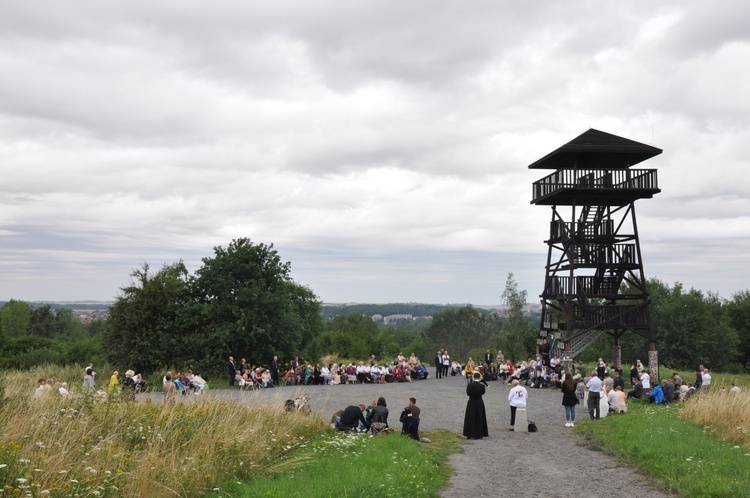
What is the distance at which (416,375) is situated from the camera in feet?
116

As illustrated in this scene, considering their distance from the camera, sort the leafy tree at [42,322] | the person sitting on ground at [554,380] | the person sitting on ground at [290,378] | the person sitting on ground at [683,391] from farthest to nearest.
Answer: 1. the leafy tree at [42,322]
2. the person sitting on ground at [290,378]
3. the person sitting on ground at [554,380]
4. the person sitting on ground at [683,391]

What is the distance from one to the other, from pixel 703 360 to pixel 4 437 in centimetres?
5801

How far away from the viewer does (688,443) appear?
1370 centimetres

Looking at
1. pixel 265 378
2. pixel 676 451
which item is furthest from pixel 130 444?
pixel 265 378

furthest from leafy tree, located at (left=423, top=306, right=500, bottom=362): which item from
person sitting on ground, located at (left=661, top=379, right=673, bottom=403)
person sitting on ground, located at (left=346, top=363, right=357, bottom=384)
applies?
person sitting on ground, located at (left=661, top=379, right=673, bottom=403)

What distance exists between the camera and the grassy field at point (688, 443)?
35.8ft

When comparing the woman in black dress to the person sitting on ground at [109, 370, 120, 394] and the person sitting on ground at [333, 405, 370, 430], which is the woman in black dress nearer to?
the person sitting on ground at [333, 405, 370, 430]

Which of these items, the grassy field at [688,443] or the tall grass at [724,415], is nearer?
the grassy field at [688,443]

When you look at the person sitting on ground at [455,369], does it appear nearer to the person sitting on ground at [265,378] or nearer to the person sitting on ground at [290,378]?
the person sitting on ground at [290,378]

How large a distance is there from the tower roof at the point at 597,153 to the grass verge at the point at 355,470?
2070 centimetres

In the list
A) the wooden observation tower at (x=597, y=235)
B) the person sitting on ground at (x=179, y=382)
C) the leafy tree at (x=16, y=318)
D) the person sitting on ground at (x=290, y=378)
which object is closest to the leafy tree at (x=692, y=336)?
the wooden observation tower at (x=597, y=235)

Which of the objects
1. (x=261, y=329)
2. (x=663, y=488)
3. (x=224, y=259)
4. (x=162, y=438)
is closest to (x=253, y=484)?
(x=162, y=438)

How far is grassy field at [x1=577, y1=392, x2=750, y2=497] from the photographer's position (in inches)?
429

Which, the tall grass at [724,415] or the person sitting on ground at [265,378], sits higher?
the tall grass at [724,415]
